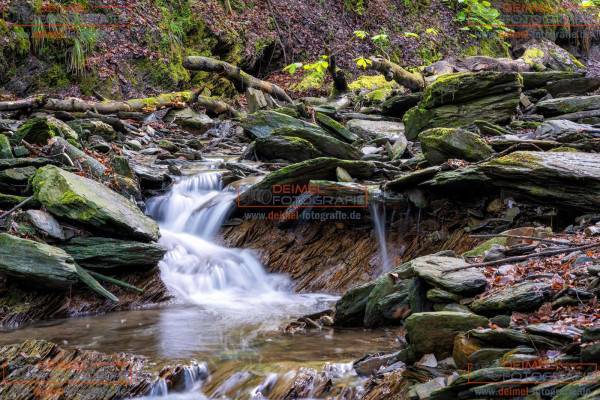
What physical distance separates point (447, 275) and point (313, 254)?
12.6 feet

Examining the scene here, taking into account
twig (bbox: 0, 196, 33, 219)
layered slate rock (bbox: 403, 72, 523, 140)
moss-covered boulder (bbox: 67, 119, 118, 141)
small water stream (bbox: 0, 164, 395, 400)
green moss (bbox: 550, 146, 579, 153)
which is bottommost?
small water stream (bbox: 0, 164, 395, 400)

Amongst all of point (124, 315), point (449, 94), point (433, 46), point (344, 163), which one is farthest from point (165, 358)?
point (433, 46)

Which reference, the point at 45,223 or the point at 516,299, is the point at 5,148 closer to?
the point at 45,223

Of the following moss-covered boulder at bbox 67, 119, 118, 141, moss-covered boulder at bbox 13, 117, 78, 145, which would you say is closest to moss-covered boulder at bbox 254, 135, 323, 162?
moss-covered boulder at bbox 67, 119, 118, 141

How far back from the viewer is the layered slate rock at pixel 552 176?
21.5ft

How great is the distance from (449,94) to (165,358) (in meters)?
8.01

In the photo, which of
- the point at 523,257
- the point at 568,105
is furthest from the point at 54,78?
the point at 523,257

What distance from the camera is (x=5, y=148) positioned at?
28.5ft

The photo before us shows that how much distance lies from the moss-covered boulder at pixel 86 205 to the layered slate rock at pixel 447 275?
13.5 feet

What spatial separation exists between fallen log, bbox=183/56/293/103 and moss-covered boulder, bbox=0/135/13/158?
24.2 feet

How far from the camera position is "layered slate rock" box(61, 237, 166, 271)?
7633 mm

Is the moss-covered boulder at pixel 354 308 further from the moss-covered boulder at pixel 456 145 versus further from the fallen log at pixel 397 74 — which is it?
the fallen log at pixel 397 74

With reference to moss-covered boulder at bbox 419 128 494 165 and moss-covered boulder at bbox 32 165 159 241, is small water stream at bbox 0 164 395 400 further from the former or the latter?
moss-covered boulder at bbox 419 128 494 165

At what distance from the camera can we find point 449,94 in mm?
11156
